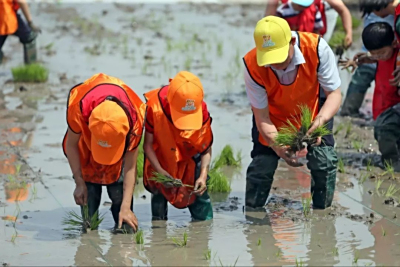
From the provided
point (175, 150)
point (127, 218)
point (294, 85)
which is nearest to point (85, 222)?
point (127, 218)

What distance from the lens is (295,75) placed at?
5.37 meters

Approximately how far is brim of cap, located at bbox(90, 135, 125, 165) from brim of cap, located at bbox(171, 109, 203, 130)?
0.42m

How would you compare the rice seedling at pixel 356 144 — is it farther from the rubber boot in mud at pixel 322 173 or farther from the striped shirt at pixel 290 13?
the rubber boot in mud at pixel 322 173

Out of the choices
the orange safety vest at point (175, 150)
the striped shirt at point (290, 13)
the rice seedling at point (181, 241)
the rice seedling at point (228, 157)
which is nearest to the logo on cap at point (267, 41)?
the orange safety vest at point (175, 150)

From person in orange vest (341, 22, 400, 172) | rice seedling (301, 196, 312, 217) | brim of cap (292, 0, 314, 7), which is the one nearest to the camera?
rice seedling (301, 196, 312, 217)

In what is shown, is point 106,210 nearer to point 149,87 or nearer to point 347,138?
point 347,138

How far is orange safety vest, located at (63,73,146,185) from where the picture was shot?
196 inches

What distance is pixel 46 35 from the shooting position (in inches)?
479

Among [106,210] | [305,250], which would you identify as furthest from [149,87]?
[305,250]

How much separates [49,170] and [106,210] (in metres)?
1.05

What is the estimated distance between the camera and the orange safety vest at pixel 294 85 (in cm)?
534

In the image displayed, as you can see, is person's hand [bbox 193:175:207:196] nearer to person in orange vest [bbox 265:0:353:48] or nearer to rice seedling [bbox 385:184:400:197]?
rice seedling [bbox 385:184:400:197]

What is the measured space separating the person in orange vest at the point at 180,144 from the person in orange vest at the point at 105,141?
181mm

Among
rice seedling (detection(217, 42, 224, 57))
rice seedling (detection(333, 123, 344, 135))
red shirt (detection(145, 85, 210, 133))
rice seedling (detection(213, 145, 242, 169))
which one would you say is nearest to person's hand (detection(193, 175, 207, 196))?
red shirt (detection(145, 85, 210, 133))
